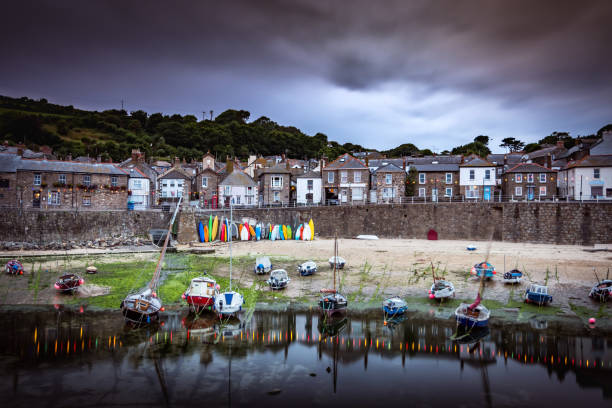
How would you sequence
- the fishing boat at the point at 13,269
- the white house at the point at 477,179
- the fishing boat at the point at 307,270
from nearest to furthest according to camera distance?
the fishing boat at the point at 13,269
the fishing boat at the point at 307,270
the white house at the point at 477,179

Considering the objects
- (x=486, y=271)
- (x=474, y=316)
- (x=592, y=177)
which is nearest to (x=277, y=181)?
(x=486, y=271)

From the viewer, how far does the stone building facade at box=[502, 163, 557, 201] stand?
4753cm

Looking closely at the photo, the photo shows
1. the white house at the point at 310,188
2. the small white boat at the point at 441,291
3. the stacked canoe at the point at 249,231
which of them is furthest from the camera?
the white house at the point at 310,188

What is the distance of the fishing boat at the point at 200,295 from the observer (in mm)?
18969

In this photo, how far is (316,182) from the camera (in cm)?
5300

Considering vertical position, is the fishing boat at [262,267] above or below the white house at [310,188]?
below

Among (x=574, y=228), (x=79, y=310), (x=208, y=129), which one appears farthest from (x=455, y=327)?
(x=208, y=129)

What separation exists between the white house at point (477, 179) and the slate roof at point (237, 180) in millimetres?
29081

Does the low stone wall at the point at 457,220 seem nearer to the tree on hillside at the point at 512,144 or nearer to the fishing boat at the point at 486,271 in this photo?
the fishing boat at the point at 486,271

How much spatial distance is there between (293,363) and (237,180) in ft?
136

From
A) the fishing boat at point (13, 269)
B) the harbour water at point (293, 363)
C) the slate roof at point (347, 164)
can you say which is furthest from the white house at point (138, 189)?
the harbour water at point (293, 363)

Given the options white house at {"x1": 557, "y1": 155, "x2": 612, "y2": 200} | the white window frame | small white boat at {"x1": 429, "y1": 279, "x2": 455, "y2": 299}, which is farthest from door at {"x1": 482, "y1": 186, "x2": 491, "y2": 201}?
the white window frame

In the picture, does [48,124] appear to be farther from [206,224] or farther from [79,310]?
[79,310]

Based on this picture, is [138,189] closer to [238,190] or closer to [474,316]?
[238,190]
